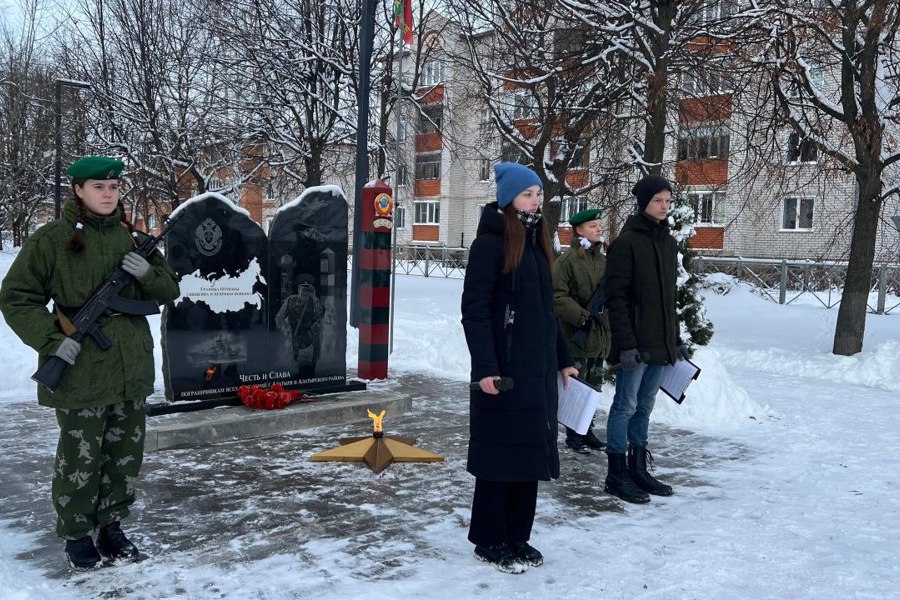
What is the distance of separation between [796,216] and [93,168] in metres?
30.0

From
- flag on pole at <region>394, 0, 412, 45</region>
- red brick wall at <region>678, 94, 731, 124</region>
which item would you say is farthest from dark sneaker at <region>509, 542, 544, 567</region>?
red brick wall at <region>678, 94, 731, 124</region>

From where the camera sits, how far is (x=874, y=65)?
1113 cm

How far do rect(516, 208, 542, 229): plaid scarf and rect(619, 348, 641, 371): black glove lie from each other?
1.40 m

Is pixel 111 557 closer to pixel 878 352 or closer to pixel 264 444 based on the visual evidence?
pixel 264 444

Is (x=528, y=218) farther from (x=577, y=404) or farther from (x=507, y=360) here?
(x=577, y=404)

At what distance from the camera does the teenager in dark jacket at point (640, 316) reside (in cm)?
502

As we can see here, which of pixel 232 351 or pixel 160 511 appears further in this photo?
pixel 232 351

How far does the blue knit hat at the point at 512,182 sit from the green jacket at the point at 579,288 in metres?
2.39

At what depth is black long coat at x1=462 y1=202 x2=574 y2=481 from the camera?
3.78 m

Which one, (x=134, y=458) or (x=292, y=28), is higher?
(x=292, y=28)

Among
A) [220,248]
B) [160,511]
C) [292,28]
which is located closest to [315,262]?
[220,248]

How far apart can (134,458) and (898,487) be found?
5.22 metres

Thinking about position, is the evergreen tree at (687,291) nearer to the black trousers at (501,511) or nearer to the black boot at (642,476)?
the black boot at (642,476)

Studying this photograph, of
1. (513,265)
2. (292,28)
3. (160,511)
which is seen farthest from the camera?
(292,28)
